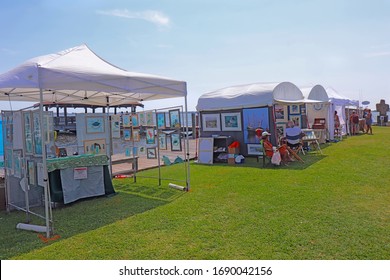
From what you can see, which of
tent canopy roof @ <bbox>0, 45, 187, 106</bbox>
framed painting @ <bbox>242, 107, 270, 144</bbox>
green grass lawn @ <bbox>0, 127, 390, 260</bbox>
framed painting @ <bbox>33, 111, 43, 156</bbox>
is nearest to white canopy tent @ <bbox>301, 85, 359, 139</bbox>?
framed painting @ <bbox>242, 107, 270, 144</bbox>

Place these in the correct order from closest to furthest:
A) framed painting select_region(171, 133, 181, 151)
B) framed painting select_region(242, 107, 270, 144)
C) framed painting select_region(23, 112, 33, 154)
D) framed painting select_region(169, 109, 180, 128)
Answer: framed painting select_region(23, 112, 33, 154) < framed painting select_region(169, 109, 180, 128) < framed painting select_region(171, 133, 181, 151) < framed painting select_region(242, 107, 270, 144)

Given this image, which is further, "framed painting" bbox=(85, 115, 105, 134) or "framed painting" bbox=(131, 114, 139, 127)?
"framed painting" bbox=(131, 114, 139, 127)

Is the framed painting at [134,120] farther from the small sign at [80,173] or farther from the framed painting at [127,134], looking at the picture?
the small sign at [80,173]

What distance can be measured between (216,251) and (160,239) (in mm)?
765

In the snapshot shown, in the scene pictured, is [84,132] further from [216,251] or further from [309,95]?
[309,95]

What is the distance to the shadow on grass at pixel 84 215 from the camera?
4067mm

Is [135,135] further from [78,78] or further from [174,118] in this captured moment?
[78,78]

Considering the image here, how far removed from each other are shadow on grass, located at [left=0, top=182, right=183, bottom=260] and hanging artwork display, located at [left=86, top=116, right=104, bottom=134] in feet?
5.33

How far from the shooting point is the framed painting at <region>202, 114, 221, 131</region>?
11328 mm

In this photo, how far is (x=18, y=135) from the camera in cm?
523

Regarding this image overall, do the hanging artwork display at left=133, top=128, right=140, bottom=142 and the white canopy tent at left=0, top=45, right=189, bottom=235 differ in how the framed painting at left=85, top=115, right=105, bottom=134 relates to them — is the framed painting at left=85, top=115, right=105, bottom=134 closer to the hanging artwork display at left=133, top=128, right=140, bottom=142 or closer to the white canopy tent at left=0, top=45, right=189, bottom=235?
the hanging artwork display at left=133, top=128, right=140, bottom=142

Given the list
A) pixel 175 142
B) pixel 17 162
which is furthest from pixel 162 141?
pixel 17 162

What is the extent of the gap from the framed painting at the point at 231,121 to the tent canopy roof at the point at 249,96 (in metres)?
0.27

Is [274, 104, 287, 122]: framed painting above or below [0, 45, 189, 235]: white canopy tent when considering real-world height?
below
